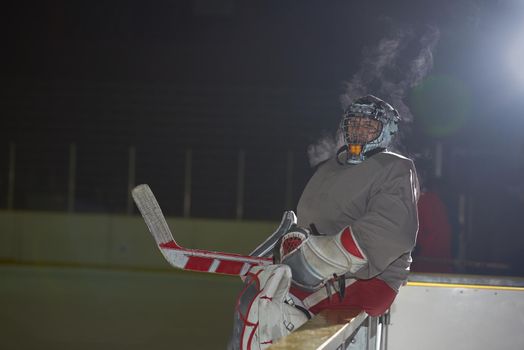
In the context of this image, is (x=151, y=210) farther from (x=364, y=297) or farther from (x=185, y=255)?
(x=364, y=297)

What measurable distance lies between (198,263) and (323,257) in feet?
1.48

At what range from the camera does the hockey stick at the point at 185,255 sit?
2.45 meters

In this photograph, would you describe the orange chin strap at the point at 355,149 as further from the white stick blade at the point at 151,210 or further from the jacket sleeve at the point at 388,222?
the white stick blade at the point at 151,210

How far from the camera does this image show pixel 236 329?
2377mm

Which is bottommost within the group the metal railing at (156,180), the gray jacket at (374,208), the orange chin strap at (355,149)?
the metal railing at (156,180)

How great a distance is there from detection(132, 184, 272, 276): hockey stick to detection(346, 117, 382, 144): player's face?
17.7 inches

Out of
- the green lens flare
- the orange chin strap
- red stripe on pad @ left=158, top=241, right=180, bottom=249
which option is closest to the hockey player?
the orange chin strap

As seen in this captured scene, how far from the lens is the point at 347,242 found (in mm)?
2201

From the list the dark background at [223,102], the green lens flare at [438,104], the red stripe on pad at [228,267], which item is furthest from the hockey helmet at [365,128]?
the green lens flare at [438,104]

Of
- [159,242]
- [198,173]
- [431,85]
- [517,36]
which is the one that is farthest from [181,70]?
[159,242]

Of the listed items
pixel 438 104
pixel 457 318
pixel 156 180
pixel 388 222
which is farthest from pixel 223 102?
pixel 388 222

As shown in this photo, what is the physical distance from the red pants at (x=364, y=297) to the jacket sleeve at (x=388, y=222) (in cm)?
7

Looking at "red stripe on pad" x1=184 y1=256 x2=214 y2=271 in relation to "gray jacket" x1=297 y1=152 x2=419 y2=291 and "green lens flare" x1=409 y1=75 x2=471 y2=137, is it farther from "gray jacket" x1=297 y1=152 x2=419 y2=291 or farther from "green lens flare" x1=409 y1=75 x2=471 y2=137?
"green lens flare" x1=409 y1=75 x2=471 y2=137

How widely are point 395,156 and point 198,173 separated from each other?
10636 millimetres
